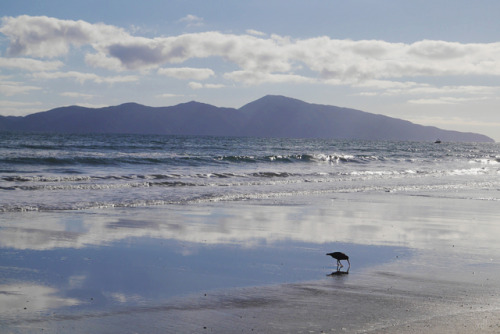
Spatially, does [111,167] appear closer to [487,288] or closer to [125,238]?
[125,238]

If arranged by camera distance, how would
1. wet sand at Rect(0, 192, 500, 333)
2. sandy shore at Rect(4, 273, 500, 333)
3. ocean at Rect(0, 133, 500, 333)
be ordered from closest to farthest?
sandy shore at Rect(4, 273, 500, 333) → wet sand at Rect(0, 192, 500, 333) → ocean at Rect(0, 133, 500, 333)

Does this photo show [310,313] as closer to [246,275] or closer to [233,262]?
[246,275]

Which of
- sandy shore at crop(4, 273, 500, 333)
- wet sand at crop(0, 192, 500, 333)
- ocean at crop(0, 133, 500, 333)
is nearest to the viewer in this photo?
sandy shore at crop(4, 273, 500, 333)

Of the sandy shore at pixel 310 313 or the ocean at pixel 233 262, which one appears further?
the ocean at pixel 233 262

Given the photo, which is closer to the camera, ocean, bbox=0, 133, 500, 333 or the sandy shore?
the sandy shore

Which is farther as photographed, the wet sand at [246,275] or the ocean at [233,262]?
the ocean at [233,262]

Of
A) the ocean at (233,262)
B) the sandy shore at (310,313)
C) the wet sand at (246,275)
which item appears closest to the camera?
the sandy shore at (310,313)

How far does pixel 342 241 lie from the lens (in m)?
11.0

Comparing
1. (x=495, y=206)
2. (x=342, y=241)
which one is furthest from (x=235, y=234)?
(x=495, y=206)

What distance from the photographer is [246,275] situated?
8.00m

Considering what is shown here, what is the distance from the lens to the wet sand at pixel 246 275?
5.87m

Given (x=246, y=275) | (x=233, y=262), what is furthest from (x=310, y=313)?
(x=233, y=262)

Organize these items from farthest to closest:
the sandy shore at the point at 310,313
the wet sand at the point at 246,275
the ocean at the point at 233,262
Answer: the ocean at the point at 233,262, the wet sand at the point at 246,275, the sandy shore at the point at 310,313

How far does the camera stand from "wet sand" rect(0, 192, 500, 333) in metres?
5.87
